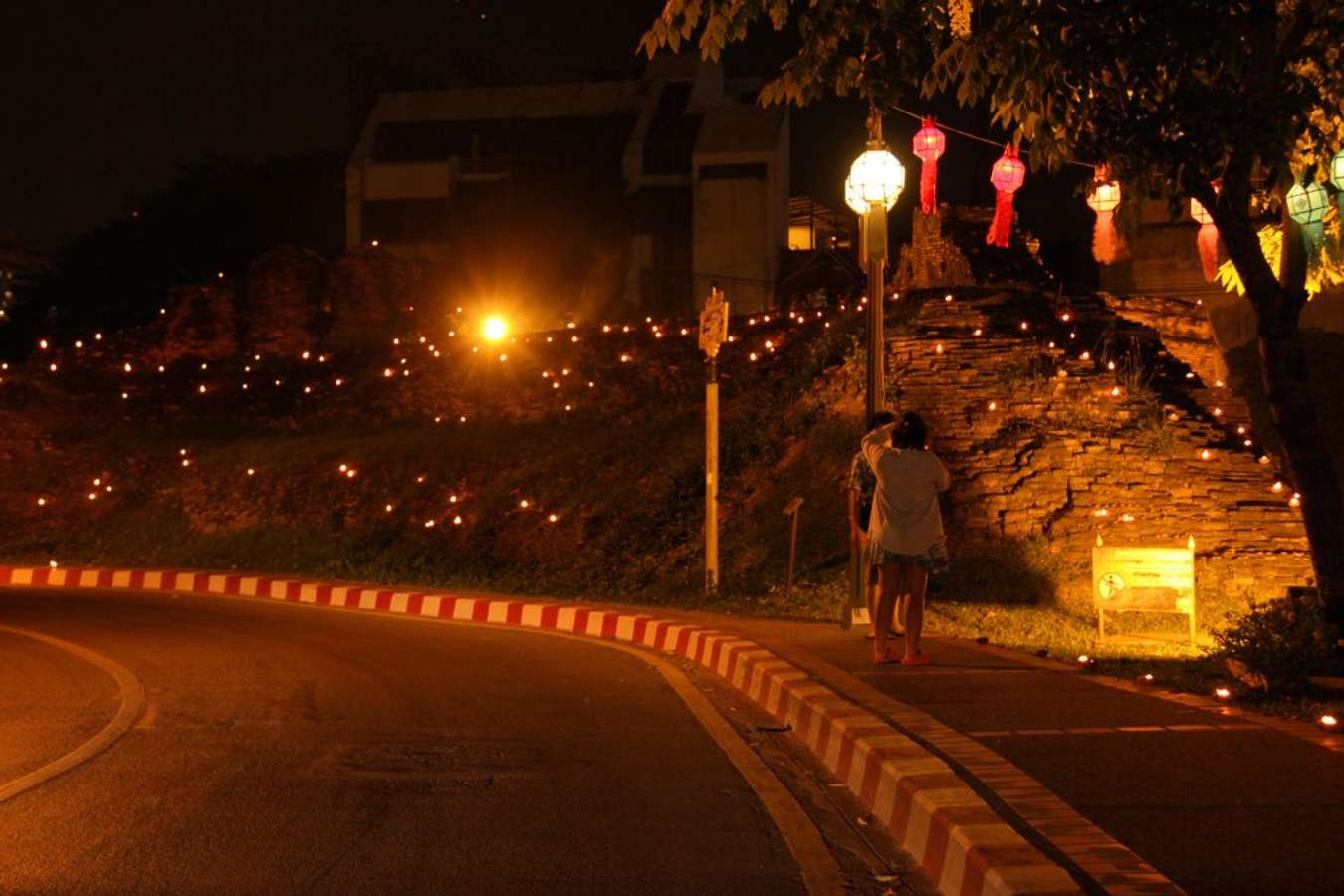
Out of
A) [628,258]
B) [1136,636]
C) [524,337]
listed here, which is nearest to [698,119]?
[628,258]

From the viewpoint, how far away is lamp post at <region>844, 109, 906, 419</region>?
13.8 metres

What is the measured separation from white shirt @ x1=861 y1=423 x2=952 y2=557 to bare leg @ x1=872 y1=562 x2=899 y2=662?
0.64ft

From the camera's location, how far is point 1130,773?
7.36 meters

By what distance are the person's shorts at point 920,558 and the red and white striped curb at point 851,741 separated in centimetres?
105

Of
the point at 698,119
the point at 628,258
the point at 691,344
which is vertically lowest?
the point at 691,344

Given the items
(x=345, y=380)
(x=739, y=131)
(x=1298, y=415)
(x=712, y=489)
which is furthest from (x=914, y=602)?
(x=739, y=131)

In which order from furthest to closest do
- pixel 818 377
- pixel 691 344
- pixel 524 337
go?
pixel 524 337 < pixel 691 344 < pixel 818 377

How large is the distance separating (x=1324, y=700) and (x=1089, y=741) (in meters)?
1.82

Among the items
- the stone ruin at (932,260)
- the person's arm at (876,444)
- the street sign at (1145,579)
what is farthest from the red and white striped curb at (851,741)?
the stone ruin at (932,260)

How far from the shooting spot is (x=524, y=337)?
28828mm

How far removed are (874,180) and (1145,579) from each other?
434 centimetres

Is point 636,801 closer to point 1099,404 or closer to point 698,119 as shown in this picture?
point 1099,404

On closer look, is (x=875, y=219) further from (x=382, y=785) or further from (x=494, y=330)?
(x=494, y=330)

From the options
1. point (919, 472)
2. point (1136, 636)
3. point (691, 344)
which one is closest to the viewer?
point (919, 472)
